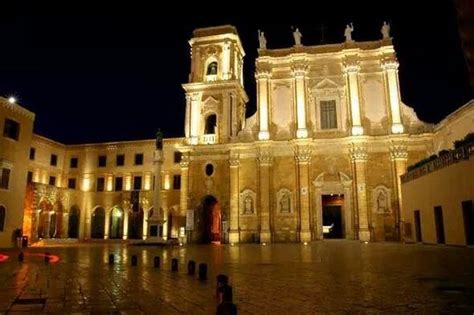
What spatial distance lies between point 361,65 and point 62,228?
33205 mm

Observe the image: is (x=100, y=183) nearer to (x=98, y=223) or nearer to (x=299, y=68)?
(x=98, y=223)

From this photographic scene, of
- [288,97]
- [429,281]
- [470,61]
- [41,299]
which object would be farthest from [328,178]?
[470,61]

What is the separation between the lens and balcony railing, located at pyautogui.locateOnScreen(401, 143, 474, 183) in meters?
16.5

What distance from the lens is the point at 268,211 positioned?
1203 inches

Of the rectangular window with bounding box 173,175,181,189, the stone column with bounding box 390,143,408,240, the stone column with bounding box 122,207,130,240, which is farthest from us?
the stone column with bounding box 122,207,130,240

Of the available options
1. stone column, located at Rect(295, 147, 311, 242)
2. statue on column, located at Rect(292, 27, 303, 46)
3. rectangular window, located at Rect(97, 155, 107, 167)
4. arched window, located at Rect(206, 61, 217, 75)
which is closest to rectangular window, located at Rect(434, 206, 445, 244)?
→ stone column, located at Rect(295, 147, 311, 242)

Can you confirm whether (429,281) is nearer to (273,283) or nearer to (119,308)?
(273,283)

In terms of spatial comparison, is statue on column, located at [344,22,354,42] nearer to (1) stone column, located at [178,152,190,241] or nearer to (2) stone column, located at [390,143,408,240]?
(2) stone column, located at [390,143,408,240]

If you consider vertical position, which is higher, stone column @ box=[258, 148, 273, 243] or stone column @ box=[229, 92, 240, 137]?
stone column @ box=[229, 92, 240, 137]

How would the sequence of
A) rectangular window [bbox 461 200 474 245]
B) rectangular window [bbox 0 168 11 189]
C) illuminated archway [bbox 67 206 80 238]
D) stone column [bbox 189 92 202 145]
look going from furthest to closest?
1. illuminated archway [bbox 67 206 80 238]
2. stone column [bbox 189 92 202 145]
3. rectangular window [bbox 0 168 11 189]
4. rectangular window [bbox 461 200 474 245]

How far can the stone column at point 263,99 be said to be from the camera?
106 ft

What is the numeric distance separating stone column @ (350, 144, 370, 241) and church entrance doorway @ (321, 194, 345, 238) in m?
2.25

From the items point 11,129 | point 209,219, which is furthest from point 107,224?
point 11,129

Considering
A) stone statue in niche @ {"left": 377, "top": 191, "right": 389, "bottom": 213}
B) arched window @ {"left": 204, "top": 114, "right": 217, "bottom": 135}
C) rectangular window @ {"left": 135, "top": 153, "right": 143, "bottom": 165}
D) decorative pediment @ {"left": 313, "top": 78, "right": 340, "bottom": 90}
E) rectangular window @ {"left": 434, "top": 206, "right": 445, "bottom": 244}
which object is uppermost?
decorative pediment @ {"left": 313, "top": 78, "right": 340, "bottom": 90}
